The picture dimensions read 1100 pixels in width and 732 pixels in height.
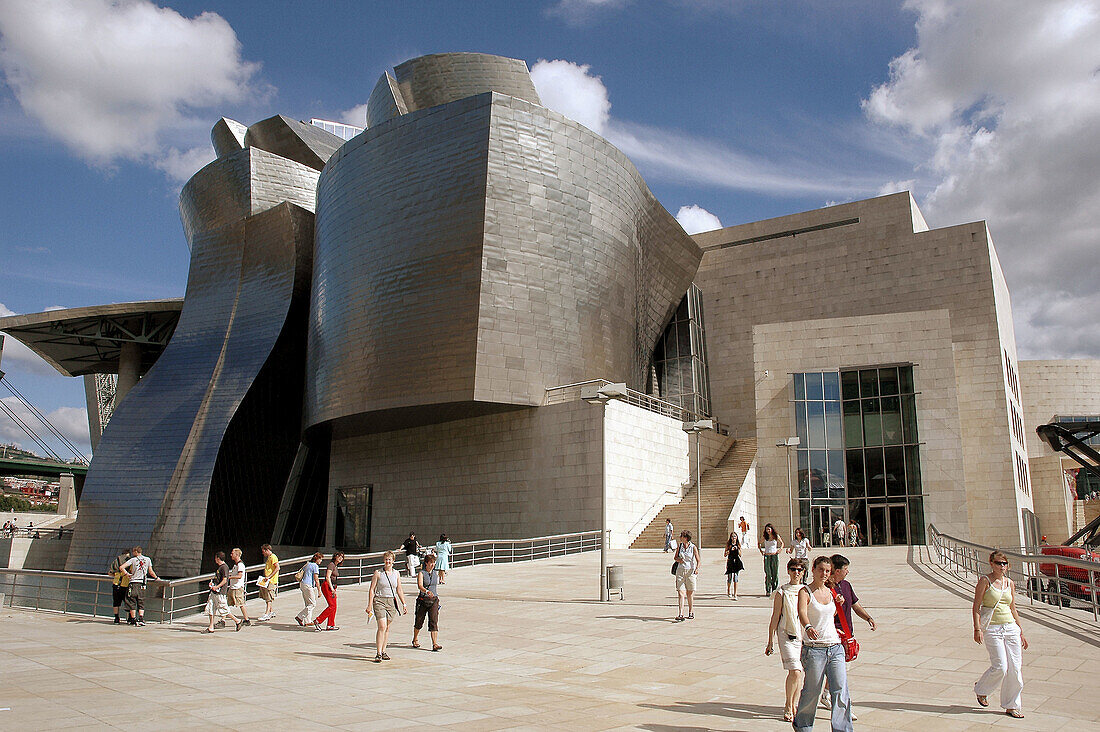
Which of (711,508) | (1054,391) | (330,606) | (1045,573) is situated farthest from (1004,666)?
(1054,391)

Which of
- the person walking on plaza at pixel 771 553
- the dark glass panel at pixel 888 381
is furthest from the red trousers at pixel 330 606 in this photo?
the dark glass panel at pixel 888 381

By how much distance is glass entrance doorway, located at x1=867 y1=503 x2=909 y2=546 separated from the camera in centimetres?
3231

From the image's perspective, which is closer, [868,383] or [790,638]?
[790,638]

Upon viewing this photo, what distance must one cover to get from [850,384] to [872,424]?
1.91 metres

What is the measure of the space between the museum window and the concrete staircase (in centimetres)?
283

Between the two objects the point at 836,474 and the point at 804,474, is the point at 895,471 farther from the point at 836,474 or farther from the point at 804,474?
the point at 804,474

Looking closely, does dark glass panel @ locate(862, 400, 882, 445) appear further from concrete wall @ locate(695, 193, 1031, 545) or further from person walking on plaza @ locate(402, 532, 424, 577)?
person walking on plaza @ locate(402, 532, 424, 577)

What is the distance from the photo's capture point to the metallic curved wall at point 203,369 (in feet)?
106

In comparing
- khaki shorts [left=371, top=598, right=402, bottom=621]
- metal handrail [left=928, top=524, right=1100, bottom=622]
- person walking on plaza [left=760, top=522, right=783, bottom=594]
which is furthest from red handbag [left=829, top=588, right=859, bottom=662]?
person walking on plaza [left=760, top=522, right=783, bottom=594]

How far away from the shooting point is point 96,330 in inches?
1811

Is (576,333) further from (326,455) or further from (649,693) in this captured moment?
(649,693)

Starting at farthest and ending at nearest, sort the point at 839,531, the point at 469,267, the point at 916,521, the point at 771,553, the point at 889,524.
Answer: the point at 889,524
the point at 916,521
the point at 839,531
the point at 469,267
the point at 771,553

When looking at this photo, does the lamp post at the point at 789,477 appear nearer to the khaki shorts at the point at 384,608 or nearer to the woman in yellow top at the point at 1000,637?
the khaki shorts at the point at 384,608

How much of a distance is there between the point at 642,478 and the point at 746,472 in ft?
17.2
